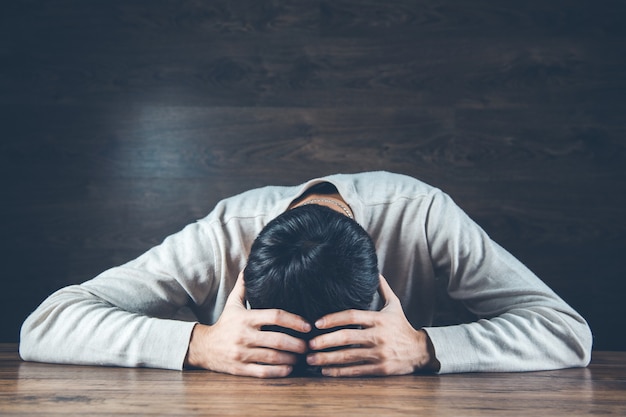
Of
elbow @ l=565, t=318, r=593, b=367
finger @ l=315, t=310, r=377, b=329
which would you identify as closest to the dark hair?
finger @ l=315, t=310, r=377, b=329

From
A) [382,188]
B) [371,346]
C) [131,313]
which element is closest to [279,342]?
[371,346]

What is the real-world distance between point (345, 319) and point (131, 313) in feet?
1.53

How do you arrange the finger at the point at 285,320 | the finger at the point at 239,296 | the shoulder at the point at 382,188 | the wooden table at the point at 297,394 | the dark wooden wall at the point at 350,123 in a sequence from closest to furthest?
1. the wooden table at the point at 297,394
2. the finger at the point at 285,320
3. the finger at the point at 239,296
4. the shoulder at the point at 382,188
5. the dark wooden wall at the point at 350,123

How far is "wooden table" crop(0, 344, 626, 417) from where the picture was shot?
831mm

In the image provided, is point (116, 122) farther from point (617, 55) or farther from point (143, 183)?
point (617, 55)

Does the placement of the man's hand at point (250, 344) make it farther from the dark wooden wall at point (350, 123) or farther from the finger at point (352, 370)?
the dark wooden wall at point (350, 123)

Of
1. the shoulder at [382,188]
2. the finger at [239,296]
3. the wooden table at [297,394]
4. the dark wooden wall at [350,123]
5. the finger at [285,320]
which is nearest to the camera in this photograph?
the wooden table at [297,394]

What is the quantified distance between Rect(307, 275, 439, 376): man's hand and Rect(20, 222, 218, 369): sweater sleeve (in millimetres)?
277

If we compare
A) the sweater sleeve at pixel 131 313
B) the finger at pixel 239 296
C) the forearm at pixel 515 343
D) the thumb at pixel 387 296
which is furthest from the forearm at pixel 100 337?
the forearm at pixel 515 343

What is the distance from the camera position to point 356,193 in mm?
1358

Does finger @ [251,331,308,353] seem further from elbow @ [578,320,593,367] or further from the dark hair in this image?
elbow @ [578,320,593,367]

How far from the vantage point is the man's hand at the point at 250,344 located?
985 mm

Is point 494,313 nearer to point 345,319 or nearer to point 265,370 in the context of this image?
point 345,319

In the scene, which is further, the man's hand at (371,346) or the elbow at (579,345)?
the elbow at (579,345)
